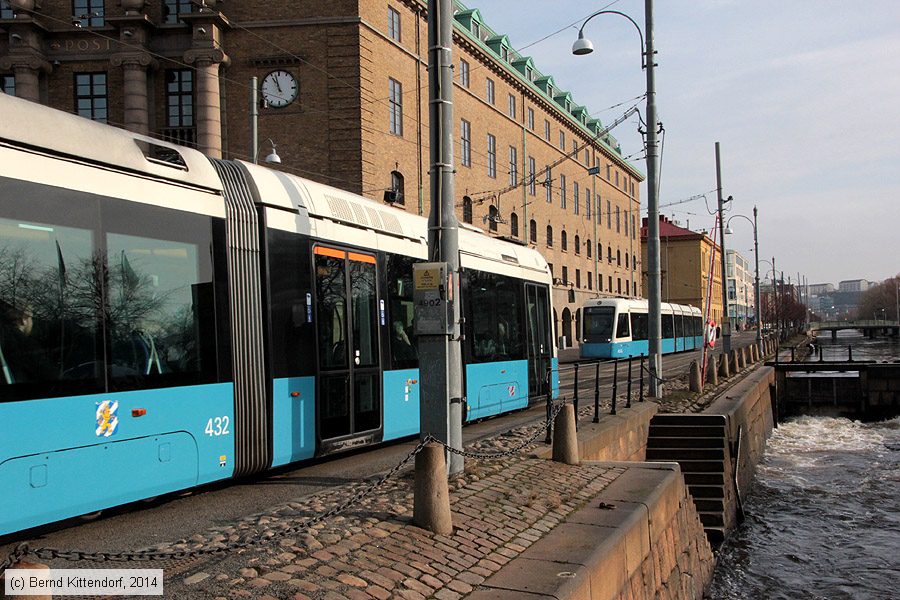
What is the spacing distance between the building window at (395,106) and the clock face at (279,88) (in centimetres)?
449

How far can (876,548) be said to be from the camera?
43.6 ft

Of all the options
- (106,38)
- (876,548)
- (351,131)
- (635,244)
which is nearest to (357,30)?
(351,131)

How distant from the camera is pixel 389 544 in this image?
6.00 metres

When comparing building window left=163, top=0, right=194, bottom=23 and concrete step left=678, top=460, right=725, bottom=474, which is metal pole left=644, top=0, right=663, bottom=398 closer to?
concrete step left=678, top=460, right=725, bottom=474

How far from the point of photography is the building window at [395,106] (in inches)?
1347

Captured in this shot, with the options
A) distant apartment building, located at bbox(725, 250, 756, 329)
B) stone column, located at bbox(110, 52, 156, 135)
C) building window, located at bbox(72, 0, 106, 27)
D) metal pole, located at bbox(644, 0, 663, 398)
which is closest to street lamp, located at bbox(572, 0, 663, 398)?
metal pole, located at bbox(644, 0, 663, 398)

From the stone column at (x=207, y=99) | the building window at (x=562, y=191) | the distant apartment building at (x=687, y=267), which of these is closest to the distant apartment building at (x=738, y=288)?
the distant apartment building at (x=687, y=267)

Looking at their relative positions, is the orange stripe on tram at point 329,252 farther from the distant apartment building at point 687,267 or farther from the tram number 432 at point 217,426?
the distant apartment building at point 687,267

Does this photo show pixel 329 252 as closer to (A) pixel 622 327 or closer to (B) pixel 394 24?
(B) pixel 394 24

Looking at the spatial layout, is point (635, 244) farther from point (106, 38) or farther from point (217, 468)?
point (217, 468)

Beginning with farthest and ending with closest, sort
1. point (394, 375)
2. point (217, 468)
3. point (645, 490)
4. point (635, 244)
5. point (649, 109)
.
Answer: point (635, 244) < point (649, 109) < point (394, 375) < point (645, 490) < point (217, 468)

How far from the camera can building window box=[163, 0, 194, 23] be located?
31312 millimetres

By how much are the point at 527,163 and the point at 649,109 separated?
3308 centimetres

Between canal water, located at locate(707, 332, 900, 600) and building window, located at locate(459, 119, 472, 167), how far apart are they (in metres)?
23.6
